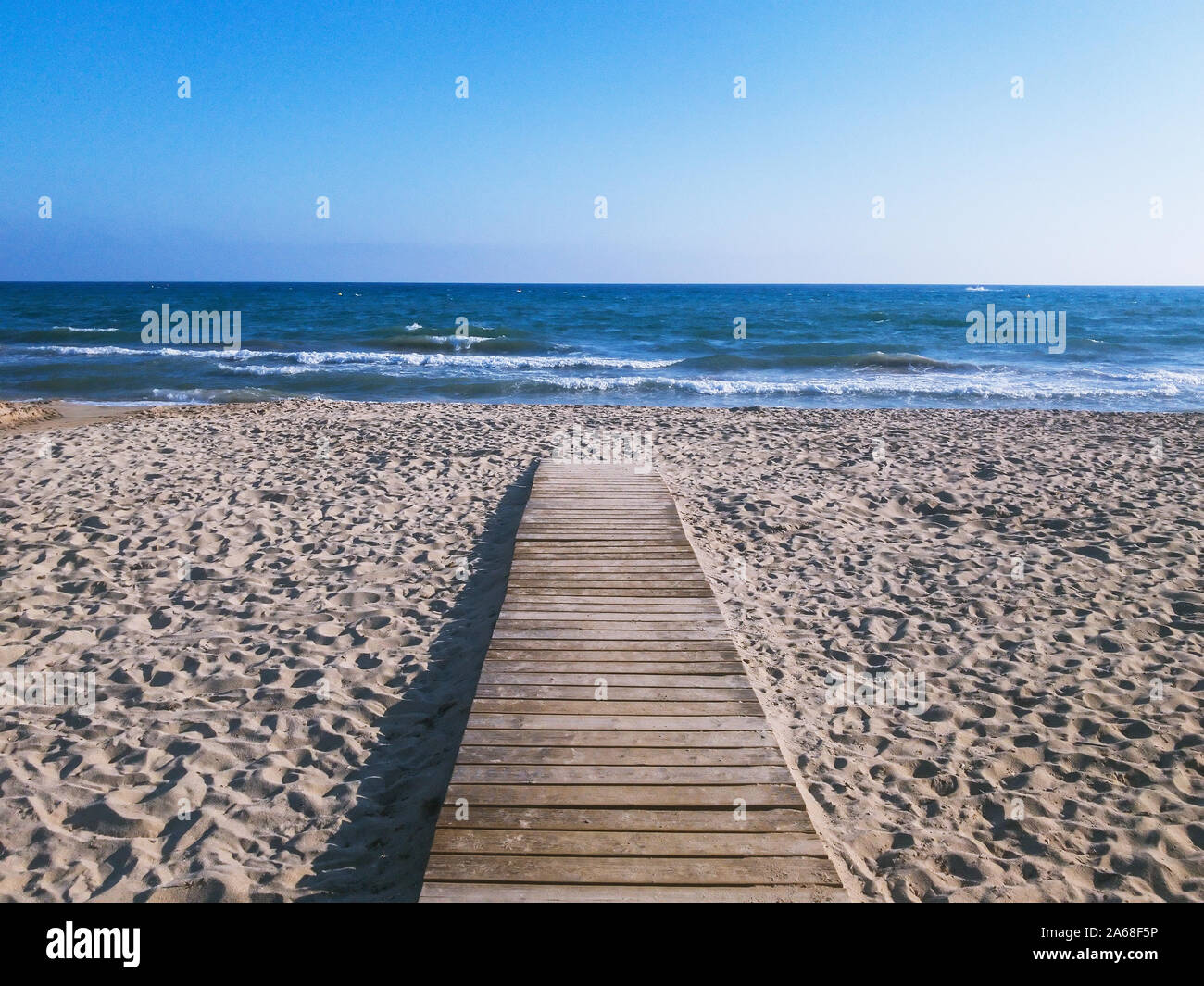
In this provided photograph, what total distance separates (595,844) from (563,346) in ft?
86.4

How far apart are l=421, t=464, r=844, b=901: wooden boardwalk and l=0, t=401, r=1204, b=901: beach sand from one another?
0.35 m

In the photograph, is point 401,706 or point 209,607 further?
point 209,607

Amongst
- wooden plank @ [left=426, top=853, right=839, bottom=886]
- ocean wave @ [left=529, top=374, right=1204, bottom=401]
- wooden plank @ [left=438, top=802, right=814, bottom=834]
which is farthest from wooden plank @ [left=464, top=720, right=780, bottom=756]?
ocean wave @ [left=529, top=374, right=1204, bottom=401]

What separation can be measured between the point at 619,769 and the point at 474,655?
5.83 feet

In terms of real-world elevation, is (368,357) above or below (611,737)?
above

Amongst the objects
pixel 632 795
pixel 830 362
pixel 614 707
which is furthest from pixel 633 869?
pixel 830 362

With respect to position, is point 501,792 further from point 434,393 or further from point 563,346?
point 563,346

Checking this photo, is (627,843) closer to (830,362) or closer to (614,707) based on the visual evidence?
(614,707)

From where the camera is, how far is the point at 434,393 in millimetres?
17828

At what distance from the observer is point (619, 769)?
3252 mm

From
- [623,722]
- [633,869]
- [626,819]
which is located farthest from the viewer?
[623,722]

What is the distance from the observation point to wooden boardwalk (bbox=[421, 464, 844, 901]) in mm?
2670

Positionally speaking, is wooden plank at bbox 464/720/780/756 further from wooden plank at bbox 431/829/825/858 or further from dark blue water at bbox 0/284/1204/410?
dark blue water at bbox 0/284/1204/410
